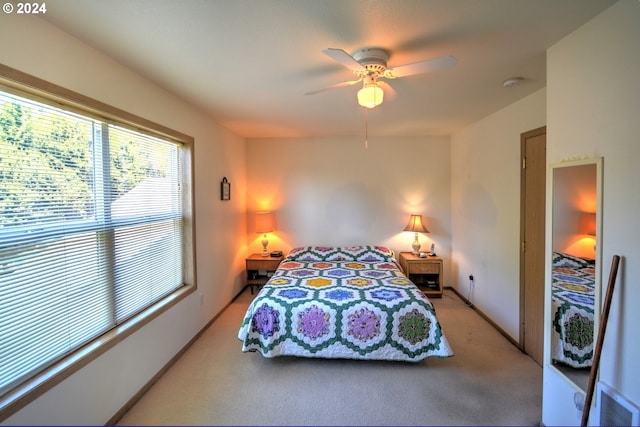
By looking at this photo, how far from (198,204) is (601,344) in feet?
10.6

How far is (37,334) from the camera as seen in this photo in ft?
4.94

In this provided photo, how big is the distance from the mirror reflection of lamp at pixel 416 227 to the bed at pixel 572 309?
100 inches

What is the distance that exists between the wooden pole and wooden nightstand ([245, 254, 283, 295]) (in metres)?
3.43

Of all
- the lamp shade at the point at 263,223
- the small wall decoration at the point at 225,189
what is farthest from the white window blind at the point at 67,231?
the lamp shade at the point at 263,223

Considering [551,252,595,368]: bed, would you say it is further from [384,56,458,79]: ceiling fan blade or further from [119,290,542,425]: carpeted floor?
[384,56,458,79]: ceiling fan blade

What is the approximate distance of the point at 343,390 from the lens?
2.21 metres

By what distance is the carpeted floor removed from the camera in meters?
1.92

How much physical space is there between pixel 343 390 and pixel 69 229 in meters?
2.14

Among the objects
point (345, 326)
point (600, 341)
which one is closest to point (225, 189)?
point (345, 326)

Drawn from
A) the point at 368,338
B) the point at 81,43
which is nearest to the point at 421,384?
the point at 368,338

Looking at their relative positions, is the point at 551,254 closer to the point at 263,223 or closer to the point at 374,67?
the point at 374,67

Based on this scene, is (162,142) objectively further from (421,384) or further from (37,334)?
(421,384)

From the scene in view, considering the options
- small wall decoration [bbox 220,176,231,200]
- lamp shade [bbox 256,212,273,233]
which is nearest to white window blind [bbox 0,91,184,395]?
small wall decoration [bbox 220,176,231,200]

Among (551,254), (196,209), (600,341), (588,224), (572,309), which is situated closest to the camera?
(600,341)
